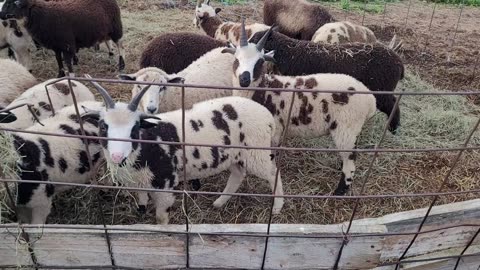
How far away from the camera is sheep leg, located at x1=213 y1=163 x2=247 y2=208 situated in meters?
4.68

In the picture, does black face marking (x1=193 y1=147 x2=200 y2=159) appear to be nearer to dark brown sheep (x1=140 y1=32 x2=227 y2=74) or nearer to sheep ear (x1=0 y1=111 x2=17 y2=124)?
sheep ear (x1=0 y1=111 x2=17 y2=124)

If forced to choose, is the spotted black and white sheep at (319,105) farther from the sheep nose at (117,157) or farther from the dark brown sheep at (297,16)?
the dark brown sheep at (297,16)

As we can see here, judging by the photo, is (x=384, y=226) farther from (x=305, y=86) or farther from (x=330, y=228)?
(x=305, y=86)

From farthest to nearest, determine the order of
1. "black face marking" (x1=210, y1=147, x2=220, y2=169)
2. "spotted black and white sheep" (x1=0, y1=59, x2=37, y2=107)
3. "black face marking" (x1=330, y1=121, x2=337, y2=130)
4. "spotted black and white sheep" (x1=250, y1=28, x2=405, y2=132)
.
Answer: "spotted black and white sheep" (x1=250, y1=28, x2=405, y2=132) < "spotted black and white sheep" (x1=0, y1=59, x2=37, y2=107) < "black face marking" (x1=330, y1=121, x2=337, y2=130) < "black face marking" (x1=210, y1=147, x2=220, y2=169)

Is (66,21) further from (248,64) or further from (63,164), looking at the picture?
(63,164)

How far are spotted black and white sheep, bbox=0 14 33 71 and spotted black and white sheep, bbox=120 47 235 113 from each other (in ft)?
10.4

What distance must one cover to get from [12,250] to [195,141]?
176cm

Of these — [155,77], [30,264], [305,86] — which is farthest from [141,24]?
[30,264]

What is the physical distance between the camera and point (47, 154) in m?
4.03

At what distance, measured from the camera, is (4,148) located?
362 cm

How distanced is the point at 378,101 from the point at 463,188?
1500 millimetres

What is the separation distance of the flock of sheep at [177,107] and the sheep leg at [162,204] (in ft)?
0.04

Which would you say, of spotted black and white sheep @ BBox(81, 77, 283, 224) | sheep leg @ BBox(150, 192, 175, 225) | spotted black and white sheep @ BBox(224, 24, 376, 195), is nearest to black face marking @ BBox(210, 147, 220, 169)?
spotted black and white sheep @ BBox(81, 77, 283, 224)

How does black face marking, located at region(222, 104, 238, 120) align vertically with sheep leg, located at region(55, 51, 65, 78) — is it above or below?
above
